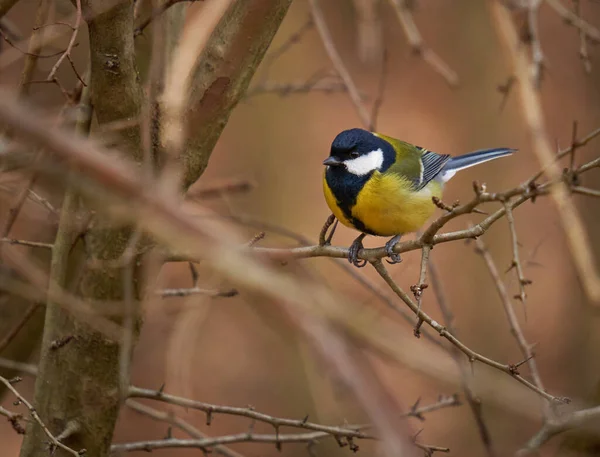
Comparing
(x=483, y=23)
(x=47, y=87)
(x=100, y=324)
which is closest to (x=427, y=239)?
(x=100, y=324)

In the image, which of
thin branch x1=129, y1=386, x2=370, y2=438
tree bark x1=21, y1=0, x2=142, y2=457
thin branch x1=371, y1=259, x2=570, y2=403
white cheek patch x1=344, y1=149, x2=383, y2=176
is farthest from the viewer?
white cheek patch x1=344, y1=149, x2=383, y2=176

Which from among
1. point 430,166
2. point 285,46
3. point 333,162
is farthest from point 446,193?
point 333,162

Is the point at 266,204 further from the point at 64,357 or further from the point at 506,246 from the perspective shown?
the point at 64,357

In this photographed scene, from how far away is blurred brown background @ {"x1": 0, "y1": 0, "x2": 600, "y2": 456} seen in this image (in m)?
6.02

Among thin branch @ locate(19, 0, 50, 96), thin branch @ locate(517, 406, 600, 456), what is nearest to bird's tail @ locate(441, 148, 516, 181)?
thin branch @ locate(517, 406, 600, 456)

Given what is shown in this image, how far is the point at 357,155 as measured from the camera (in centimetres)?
333

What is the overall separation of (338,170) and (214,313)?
3.56 meters

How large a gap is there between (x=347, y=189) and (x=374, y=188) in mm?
116

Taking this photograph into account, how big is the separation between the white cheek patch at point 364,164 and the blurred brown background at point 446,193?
8.29ft

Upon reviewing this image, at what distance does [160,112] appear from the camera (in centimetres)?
224

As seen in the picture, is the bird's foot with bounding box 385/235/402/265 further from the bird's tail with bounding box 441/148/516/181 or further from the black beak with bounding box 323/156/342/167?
the bird's tail with bounding box 441/148/516/181

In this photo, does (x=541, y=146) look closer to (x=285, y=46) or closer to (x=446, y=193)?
(x=285, y=46)

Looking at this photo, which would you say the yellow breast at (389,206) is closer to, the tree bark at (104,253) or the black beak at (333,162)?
the black beak at (333,162)

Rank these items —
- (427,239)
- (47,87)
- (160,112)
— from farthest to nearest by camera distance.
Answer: (47,87) → (160,112) → (427,239)
